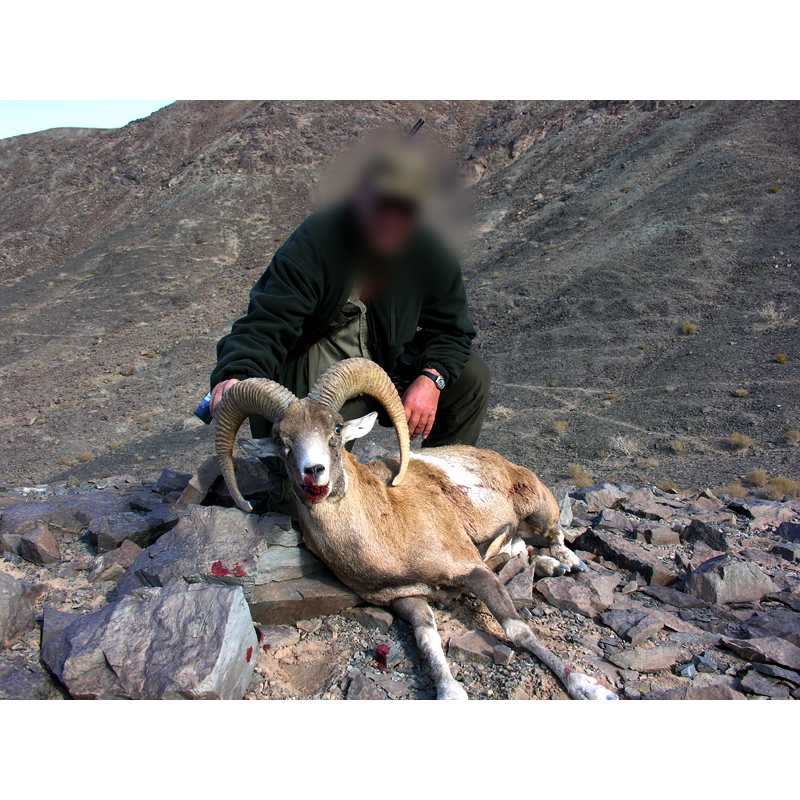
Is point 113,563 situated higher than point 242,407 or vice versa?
point 242,407

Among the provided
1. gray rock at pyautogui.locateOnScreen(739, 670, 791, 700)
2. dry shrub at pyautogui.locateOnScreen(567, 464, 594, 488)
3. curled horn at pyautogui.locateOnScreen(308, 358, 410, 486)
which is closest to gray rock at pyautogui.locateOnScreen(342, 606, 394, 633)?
curled horn at pyautogui.locateOnScreen(308, 358, 410, 486)

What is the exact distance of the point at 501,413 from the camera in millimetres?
16641

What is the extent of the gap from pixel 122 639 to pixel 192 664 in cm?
59

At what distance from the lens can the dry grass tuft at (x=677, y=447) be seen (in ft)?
41.9

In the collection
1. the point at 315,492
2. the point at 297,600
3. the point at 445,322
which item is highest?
the point at 445,322

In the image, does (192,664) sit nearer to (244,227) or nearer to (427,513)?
(427,513)

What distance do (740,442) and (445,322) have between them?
9.40m

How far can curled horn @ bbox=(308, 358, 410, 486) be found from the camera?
4586mm

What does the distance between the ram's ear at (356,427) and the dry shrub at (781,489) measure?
8105 millimetres

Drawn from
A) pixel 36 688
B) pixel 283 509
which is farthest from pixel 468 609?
pixel 36 688

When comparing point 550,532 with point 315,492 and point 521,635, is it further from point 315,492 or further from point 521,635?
point 315,492

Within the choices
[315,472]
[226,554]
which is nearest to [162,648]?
[226,554]

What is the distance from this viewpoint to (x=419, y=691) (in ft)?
13.0

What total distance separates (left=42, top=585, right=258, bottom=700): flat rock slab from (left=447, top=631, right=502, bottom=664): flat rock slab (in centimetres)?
143
